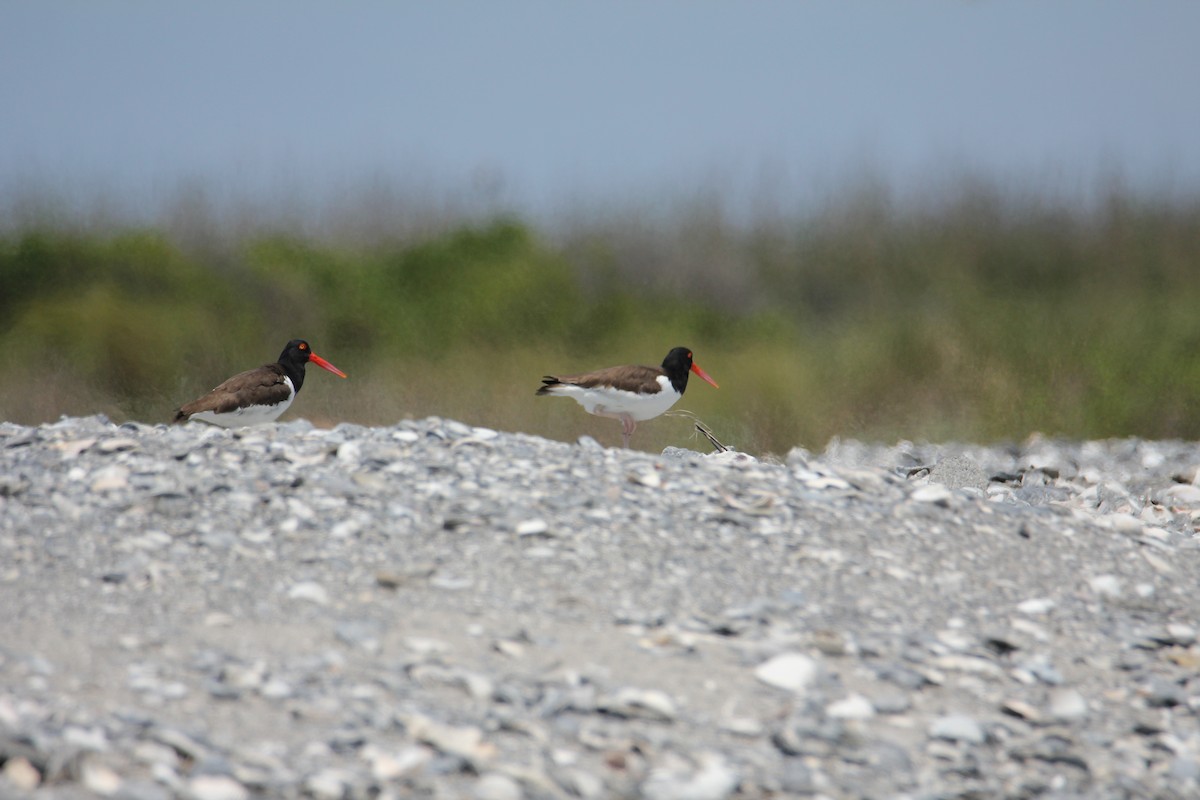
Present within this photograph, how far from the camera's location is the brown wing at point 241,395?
26.8 feet

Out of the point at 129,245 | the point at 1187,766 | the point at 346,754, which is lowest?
the point at 1187,766

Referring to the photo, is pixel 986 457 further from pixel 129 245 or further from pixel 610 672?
pixel 129 245

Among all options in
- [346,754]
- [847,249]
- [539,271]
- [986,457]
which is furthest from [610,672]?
[847,249]

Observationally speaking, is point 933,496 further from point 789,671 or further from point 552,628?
point 552,628

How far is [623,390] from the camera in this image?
27.6 feet

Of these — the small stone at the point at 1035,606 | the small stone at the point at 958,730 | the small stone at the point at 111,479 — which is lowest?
the small stone at the point at 958,730

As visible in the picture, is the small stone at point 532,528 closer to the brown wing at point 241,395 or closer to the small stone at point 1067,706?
the small stone at point 1067,706

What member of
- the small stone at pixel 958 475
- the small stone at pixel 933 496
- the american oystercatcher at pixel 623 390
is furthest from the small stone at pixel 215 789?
the small stone at pixel 958 475

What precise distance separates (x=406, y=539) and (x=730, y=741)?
62.8 inches

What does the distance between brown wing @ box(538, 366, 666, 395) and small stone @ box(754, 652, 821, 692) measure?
16.2ft

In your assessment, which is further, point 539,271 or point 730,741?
point 539,271

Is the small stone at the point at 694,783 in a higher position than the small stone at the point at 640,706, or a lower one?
lower

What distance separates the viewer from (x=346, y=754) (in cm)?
295

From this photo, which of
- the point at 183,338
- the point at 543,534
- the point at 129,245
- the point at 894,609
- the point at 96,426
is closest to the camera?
the point at 894,609
